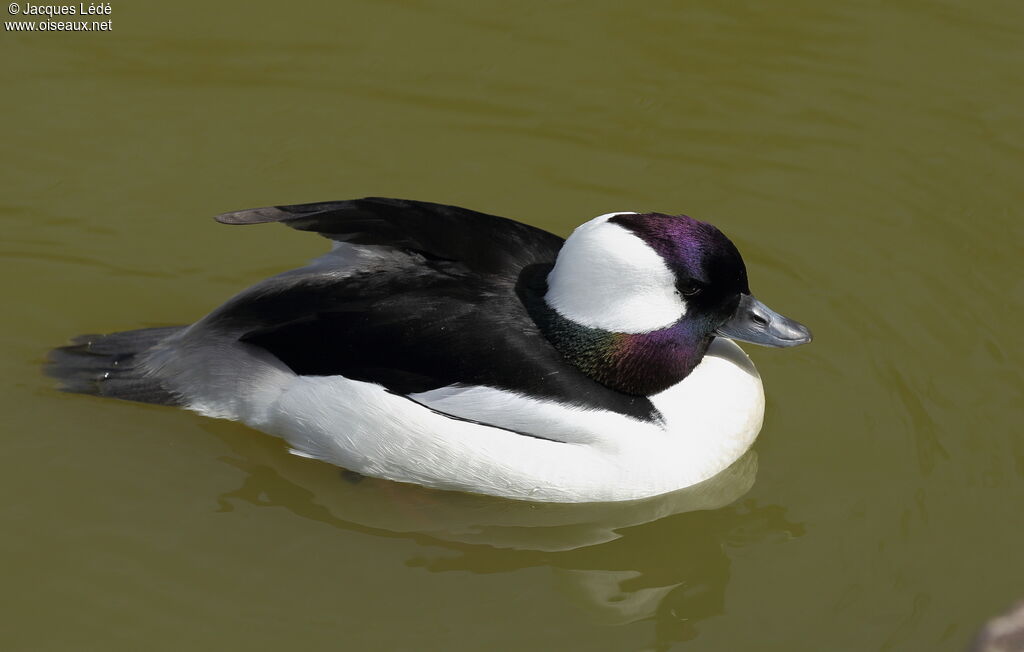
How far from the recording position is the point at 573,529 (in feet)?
19.1

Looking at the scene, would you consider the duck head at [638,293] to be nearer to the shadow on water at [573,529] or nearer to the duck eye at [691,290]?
the duck eye at [691,290]

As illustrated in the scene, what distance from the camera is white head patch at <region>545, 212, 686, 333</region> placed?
18.0 ft

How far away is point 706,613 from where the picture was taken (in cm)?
540

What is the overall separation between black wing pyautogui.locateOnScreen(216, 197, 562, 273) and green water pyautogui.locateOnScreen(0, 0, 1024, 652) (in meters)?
1.13

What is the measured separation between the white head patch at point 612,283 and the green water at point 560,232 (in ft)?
3.10

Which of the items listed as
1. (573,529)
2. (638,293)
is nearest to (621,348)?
(638,293)

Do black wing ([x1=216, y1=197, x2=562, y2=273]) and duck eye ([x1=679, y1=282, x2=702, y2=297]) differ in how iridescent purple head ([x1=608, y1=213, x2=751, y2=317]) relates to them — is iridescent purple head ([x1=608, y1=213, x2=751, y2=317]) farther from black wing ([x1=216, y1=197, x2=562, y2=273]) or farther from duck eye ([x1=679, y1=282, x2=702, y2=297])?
black wing ([x1=216, y1=197, x2=562, y2=273])

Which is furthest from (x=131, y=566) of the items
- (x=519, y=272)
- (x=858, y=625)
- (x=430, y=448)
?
(x=858, y=625)

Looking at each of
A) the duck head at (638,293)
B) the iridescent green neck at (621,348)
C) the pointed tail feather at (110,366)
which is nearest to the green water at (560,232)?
the pointed tail feather at (110,366)

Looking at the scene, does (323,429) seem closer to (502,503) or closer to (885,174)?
(502,503)

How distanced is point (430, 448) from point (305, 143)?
3213 millimetres

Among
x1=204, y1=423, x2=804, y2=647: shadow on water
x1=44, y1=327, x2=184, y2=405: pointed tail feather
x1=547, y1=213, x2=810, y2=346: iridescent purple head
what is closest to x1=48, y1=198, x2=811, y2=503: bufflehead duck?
x1=547, y1=213, x2=810, y2=346: iridescent purple head

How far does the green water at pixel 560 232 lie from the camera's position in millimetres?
5359

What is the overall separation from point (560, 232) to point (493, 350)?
2347 mm
